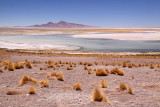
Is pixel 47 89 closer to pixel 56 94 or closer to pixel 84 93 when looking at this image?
pixel 56 94

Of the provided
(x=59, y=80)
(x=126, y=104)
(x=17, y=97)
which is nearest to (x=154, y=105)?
(x=126, y=104)

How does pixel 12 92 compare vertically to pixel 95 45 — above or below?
below

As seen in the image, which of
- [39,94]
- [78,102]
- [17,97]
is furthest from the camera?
[39,94]

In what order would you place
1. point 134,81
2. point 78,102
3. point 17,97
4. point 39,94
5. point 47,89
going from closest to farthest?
1. point 78,102
2. point 17,97
3. point 39,94
4. point 47,89
5. point 134,81

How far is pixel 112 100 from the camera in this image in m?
6.64

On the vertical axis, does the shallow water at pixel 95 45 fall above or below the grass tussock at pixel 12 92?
above

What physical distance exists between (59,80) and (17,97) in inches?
128

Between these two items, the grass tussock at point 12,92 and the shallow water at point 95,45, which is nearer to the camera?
the grass tussock at point 12,92

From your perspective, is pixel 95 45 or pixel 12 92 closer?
pixel 12 92

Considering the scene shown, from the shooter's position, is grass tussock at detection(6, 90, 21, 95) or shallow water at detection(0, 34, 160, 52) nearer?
grass tussock at detection(6, 90, 21, 95)

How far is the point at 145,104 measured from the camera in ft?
20.3

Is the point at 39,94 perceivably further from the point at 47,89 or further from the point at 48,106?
the point at 48,106

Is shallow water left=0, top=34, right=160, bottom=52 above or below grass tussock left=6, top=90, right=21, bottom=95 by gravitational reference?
above

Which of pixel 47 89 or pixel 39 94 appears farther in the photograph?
pixel 47 89
